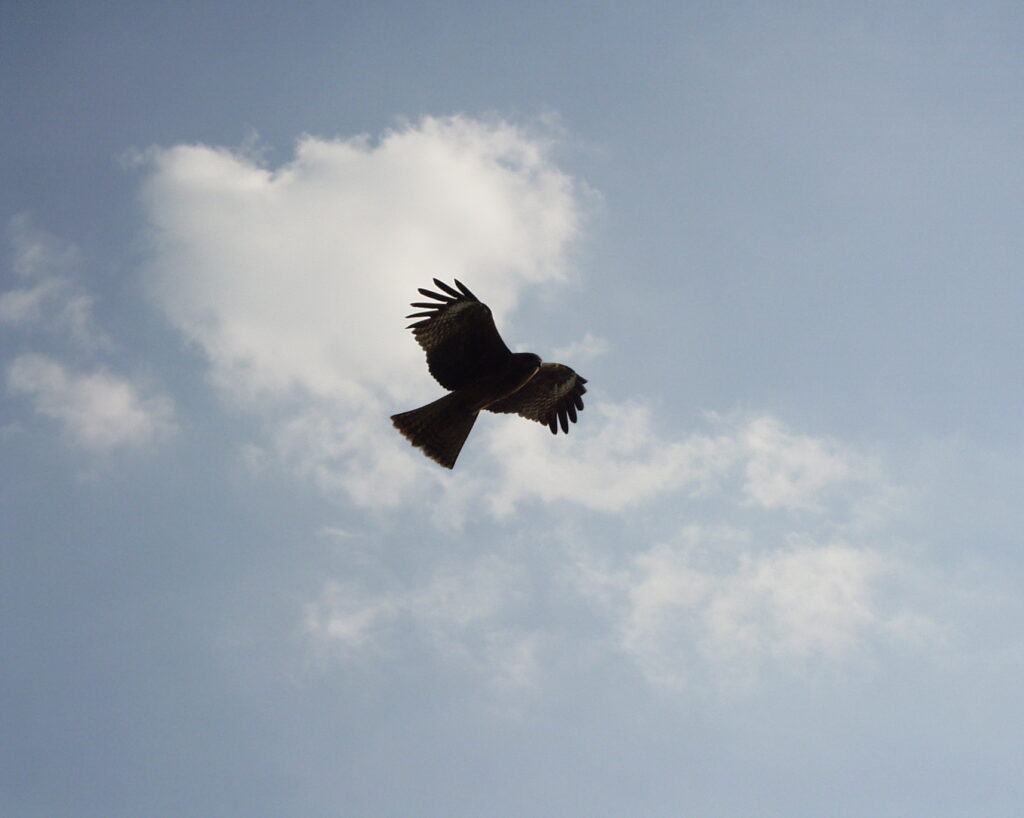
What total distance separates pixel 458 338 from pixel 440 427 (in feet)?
3.65

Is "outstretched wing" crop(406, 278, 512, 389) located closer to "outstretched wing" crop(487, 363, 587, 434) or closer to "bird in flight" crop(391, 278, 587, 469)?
"bird in flight" crop(391, 278, 587, 469)

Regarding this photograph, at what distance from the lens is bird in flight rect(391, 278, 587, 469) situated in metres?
10.5

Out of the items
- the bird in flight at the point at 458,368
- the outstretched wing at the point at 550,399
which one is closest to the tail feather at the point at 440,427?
the bird in flight at the point at 458,368

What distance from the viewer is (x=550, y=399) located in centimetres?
1221

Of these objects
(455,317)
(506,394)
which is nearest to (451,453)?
(506,394)

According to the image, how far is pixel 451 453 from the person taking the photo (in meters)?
10.9

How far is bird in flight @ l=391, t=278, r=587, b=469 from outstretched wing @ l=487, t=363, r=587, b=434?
3.14ft

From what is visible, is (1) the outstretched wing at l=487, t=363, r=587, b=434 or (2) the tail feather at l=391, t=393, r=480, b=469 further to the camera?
(1) the outstretched wing at l=487, t=363, r=587, b=434

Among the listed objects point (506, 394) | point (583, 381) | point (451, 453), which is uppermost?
point (583, 381)

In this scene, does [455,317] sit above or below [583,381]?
below

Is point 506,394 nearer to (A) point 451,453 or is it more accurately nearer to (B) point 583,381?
(A) point 451,453

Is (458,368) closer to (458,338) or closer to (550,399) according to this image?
(458,338)

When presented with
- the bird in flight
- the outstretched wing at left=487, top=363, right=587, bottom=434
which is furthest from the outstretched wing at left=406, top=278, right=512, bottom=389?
the outstretched wing at left=487, top=363, right=587, bottom=434

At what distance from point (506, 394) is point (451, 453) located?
3.26ft
